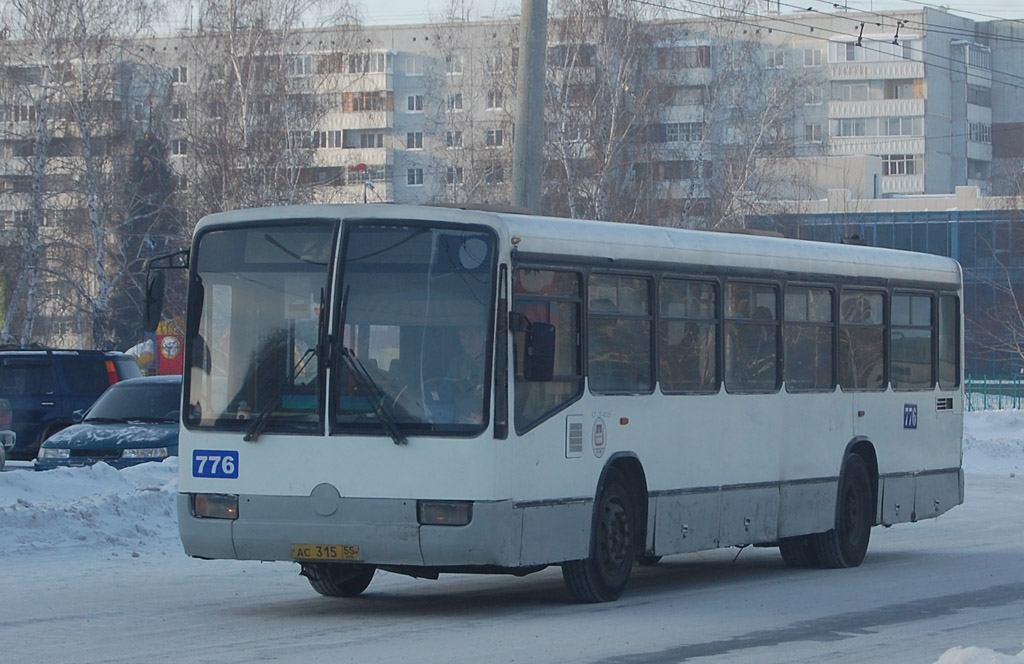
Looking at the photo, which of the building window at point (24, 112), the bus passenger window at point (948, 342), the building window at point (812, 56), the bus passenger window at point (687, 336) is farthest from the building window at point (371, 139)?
the bus passenger window at point (687, 336)

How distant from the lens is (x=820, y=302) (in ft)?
50.2

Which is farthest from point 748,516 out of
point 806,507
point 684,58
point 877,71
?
point 877,71

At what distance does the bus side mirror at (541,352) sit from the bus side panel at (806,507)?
3.94 metres

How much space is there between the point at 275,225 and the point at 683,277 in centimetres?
335

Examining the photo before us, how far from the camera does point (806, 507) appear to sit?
48.8ft

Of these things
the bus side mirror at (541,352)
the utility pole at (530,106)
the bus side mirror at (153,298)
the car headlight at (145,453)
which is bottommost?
the car headlight at (145,453)

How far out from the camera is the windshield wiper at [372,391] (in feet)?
36.4

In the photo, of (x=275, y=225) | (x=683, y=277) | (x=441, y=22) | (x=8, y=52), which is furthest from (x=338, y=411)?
(x=441, y=22)

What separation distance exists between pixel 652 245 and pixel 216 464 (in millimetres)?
3673

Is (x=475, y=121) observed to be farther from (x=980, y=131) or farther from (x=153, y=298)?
(x=980, y=131)

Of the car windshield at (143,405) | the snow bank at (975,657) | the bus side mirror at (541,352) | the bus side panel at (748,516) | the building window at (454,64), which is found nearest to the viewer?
the snow bank at (975,657)

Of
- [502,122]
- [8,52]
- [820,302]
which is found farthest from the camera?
[502,122]

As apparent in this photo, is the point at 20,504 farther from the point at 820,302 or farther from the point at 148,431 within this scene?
the point at 820,302

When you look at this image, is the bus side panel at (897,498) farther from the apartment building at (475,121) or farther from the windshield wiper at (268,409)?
the apartment building at (475,121)
